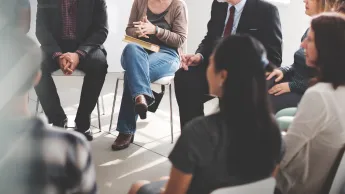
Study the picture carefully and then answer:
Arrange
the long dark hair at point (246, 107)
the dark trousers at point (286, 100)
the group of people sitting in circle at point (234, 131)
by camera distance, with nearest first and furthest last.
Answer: the group of people sitting in circle at point (234, 131) → the long dark hair at point (246, 107) → the dark trousers at point (286, 100)

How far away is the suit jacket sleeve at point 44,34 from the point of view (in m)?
2.34

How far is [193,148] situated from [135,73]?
127cm

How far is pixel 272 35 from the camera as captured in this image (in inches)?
84.4

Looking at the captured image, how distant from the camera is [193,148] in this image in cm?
93

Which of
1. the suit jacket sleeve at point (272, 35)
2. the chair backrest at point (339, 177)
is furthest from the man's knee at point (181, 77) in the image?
the chair backrest at point (339, 177)

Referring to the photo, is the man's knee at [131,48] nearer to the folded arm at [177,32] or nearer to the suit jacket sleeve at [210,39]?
the folded arm at [177,32]

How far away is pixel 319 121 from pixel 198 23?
9.14ft

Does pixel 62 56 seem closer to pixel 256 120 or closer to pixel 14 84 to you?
pixel 14 84

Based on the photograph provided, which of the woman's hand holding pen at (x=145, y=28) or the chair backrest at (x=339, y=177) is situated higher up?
the woman's hand holding pen at (x=145, y=28)

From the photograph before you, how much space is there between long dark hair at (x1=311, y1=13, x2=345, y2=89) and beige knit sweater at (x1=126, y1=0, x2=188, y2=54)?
3.92 feet

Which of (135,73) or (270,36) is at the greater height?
(270,36)

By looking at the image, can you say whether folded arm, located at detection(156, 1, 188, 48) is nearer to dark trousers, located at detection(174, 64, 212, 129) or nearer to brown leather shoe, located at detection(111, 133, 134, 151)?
dark trousers, located at detection(174, 64, 212, 129)

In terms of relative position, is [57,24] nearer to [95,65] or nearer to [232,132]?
[95,65]

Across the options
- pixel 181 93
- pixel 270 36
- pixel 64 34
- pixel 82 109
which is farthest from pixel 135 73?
pixel 270 36
